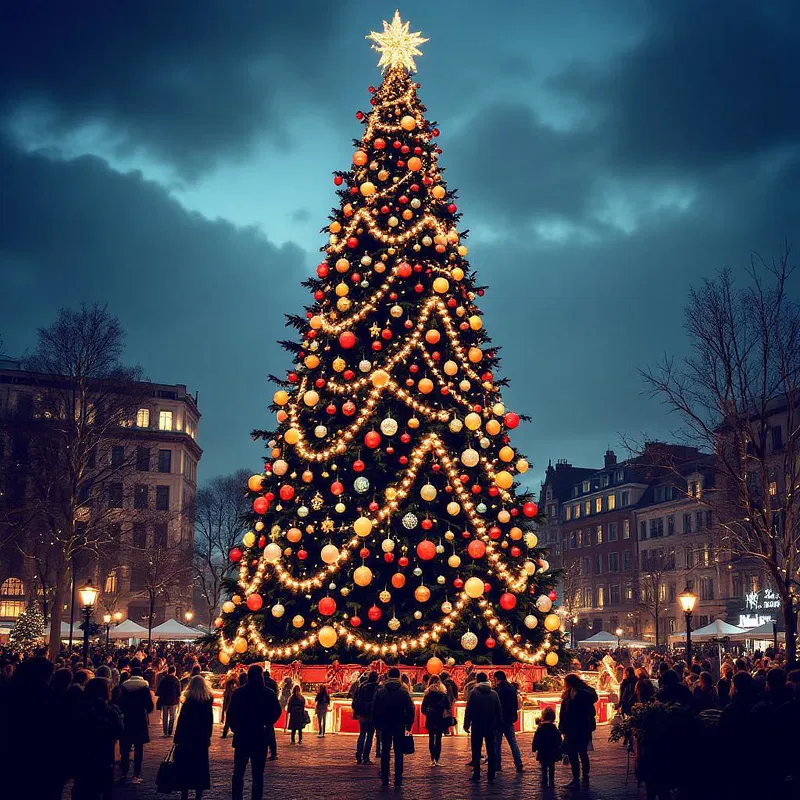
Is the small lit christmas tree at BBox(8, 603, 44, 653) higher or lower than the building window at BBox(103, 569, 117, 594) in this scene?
lower

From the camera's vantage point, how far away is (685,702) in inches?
541

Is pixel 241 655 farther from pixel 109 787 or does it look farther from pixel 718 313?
pixel 718 313

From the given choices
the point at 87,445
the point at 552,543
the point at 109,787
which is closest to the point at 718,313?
the point at 109,787

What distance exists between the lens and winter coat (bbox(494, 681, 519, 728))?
17469 millimetres

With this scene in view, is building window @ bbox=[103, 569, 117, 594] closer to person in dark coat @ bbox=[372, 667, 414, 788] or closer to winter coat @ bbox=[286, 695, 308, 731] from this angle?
winter coat @ bbox=[286, 695, 308, 731]

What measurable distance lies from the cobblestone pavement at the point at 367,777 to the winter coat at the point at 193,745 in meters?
2.65

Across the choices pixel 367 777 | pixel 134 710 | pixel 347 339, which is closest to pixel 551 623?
pixel 367 777

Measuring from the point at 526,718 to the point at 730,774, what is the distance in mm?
13802

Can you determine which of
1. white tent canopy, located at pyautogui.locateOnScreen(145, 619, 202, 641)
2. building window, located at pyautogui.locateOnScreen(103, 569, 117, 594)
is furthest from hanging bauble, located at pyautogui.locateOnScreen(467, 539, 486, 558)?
building window, located at pyautogui.locateOnScreen(103, 569, 117, 594)

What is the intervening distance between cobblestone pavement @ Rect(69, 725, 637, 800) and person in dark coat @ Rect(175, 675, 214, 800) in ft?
8.68

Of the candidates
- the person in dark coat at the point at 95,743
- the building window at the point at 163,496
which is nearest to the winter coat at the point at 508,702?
the person in dark coat at the point at 95,743

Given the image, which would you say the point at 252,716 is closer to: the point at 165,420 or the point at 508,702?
the point at 508,702

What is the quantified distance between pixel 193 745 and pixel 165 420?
85447 millimetres

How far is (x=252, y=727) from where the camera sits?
41.7ft
